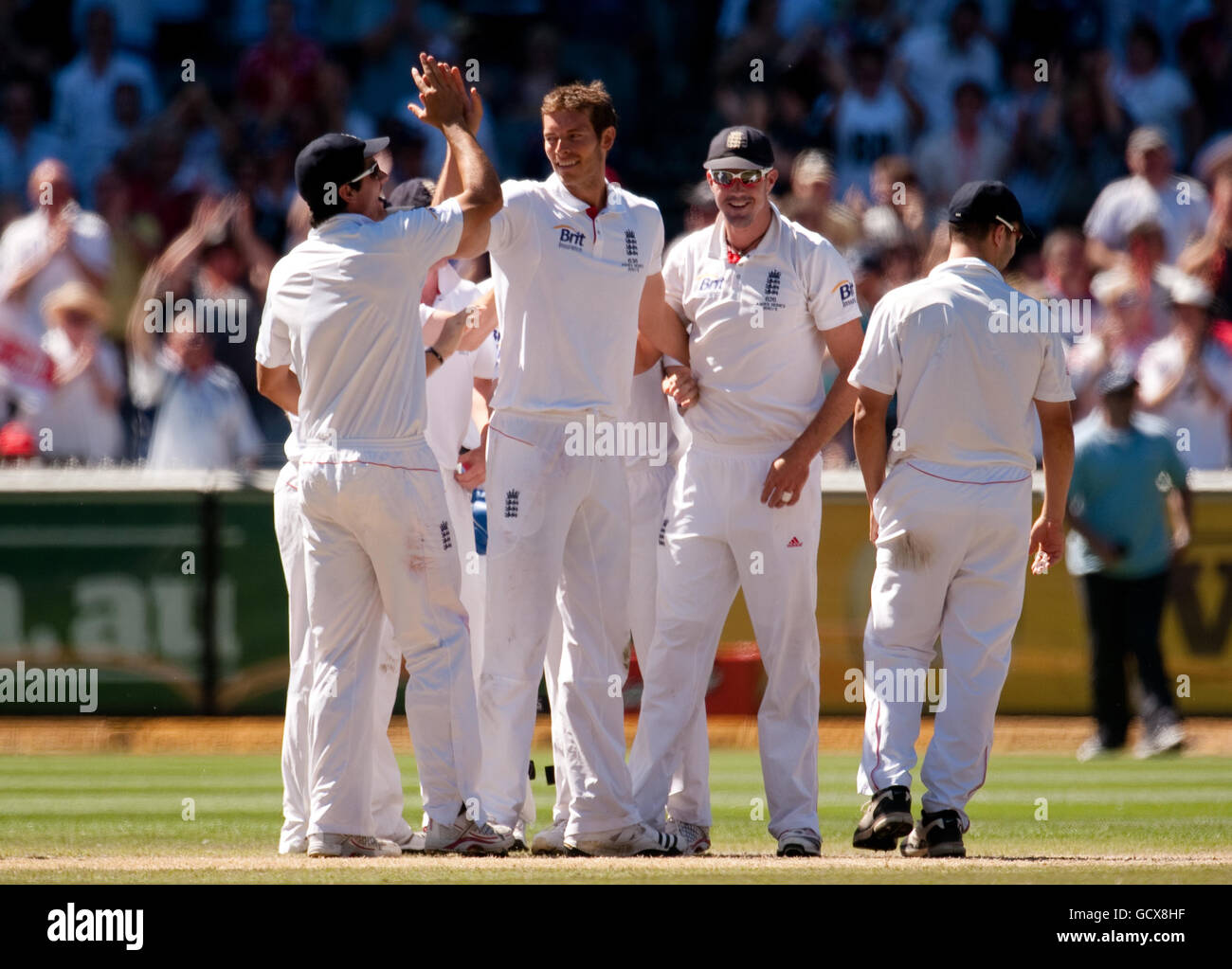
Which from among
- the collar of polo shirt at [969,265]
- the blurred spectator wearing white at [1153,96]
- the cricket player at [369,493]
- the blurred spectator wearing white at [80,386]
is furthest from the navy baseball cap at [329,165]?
the blurred spectator wearing white at [1153,96]

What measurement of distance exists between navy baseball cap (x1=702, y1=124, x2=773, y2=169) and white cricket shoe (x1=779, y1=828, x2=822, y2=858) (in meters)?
2.63

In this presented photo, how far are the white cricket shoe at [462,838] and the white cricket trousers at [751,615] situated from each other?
71 cm

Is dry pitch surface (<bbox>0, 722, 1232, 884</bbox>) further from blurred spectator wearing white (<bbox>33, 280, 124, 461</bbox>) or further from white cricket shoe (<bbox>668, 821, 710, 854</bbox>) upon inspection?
blurred spectator wearing white (<bbox>33, 280, 124, 461</bbox>)

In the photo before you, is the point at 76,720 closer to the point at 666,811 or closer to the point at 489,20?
the point at 666,811

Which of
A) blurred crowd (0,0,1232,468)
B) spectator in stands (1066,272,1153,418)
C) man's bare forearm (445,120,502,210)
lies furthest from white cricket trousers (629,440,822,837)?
spectator in stands (1066,272,1153,418)

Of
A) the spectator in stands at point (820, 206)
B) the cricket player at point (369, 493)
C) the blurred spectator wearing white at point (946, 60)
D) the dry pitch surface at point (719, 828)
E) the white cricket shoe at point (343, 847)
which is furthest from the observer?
the blurred spectator wearing white at point (946, 60)

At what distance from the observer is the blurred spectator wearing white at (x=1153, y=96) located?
15.4m

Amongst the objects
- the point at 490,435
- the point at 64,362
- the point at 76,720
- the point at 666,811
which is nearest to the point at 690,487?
the point at 490,435

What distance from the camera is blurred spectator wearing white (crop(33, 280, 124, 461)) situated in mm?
13469

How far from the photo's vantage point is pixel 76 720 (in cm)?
1180

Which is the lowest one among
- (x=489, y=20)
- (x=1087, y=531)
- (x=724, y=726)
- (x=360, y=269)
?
(x=724, y=726)

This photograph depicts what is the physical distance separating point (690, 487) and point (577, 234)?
3.66 ft

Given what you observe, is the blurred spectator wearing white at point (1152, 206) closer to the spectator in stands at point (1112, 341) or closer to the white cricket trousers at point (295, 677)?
the spectator in stands at point (1112, 341)
